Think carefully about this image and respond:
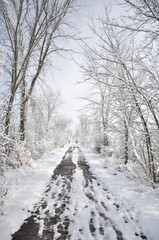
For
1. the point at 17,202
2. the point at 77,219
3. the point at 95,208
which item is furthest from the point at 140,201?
the point at 17,202

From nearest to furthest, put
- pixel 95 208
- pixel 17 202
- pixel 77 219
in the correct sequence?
pixel 77 219, pixel 95 208, pixel 17 202

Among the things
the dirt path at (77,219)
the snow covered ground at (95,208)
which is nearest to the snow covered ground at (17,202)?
the snow covered ground at (95,208)

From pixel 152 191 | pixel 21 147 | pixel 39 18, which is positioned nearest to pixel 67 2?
pixel 39 18

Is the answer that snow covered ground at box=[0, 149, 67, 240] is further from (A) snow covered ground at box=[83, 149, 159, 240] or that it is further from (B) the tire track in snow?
(A) snow covered ground at box=[83, 149, 159, 240]

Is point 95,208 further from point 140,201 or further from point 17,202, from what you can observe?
point 17,202

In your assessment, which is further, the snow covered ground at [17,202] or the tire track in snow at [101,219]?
the snow covered ground at [17,202]

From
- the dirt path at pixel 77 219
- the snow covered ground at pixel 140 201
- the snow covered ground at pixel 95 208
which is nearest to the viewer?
the dirt path at pixel 77 219

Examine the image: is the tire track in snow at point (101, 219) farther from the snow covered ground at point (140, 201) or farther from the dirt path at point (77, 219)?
the snow covered ground at point (140, 201)

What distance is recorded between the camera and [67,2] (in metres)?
5.33

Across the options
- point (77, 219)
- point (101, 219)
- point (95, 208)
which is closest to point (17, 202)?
point (77, 219)

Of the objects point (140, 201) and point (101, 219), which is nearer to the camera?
point (101, 219)

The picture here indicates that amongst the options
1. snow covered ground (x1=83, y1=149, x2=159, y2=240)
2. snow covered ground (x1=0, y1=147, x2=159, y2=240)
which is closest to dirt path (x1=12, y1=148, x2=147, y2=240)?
snow covered ground (x1=0, y1=147, x2=159, y2=240)

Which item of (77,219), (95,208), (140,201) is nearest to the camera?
(77,219)

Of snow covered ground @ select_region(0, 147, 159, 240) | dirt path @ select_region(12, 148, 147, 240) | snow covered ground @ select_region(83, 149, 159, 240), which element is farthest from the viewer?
snow covered ground @ select_region(83, 149, 159, 240)
